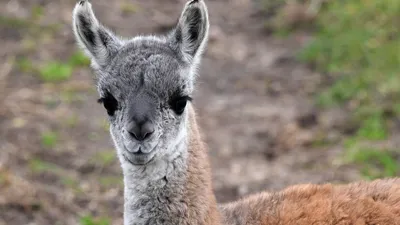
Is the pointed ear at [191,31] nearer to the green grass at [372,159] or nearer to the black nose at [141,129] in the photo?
the black nose at [141,129]

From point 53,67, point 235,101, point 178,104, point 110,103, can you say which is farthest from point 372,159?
point 53,67

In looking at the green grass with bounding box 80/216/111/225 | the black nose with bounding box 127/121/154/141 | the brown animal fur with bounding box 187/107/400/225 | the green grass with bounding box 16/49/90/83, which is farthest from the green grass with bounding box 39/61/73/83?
the black nose with bounding box 127/121/154/141

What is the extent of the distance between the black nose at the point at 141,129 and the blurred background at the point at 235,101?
2.77 metres

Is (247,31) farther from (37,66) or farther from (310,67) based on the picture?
(37,66)

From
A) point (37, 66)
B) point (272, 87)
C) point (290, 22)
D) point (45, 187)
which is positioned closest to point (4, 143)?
point (45, 187)

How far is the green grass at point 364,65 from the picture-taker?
9.53 meters

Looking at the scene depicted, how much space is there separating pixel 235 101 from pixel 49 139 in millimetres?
2921

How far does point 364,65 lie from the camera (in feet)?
38.8

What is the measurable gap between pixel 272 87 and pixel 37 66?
3.57 metres

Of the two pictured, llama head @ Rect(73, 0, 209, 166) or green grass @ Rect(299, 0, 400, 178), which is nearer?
llama head @ Rect(73, 0, 209, 166)

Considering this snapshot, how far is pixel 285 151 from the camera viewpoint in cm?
984

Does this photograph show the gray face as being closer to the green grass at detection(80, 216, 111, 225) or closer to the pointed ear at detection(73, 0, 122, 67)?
the pointed ear at detection(73, 0, 122, 67)

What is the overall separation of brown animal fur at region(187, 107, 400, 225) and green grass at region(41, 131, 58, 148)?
4.29 metres

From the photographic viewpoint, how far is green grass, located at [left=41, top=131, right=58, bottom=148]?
9.79 m
